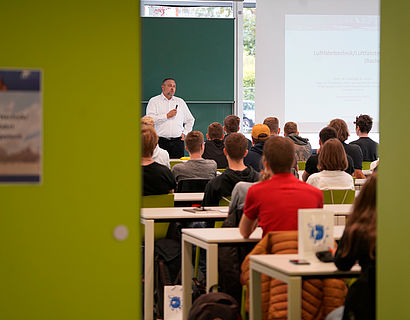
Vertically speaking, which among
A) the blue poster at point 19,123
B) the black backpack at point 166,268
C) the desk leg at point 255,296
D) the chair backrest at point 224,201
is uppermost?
the blue poster at point 19,123

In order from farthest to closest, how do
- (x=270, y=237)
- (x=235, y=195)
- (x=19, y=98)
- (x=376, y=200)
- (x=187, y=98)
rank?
(x=187, y=98) < (x=235, y=195) < (x=270, y=237) < (x=376, y=200) < (x=19, y=98)

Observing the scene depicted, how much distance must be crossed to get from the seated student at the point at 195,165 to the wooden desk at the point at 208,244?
1.81m

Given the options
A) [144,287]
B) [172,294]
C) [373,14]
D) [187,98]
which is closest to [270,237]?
[172,294]

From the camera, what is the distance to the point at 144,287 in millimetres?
4562

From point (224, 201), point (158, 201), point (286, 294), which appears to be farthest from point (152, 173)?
point (286, 294)

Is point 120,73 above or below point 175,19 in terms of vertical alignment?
below

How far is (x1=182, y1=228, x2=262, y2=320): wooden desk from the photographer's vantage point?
358cm

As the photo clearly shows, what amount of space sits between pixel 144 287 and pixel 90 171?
259 cm

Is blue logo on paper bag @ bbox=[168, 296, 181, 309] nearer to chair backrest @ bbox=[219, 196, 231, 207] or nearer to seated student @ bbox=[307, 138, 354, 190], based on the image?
chair backrest @ bbox=[219, 196, 231, 207]

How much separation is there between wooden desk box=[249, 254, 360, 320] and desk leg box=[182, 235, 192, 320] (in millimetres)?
1038

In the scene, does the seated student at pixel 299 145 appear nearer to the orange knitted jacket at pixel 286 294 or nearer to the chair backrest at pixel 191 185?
the chair backrest at pixel 191 185

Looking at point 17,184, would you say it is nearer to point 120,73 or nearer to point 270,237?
point 120,73

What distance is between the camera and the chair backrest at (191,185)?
5.77 m

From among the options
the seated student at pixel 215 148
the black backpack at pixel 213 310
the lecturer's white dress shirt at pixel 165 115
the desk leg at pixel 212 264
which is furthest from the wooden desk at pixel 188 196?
the lecturer's white dress shirt at pixel 165 115
